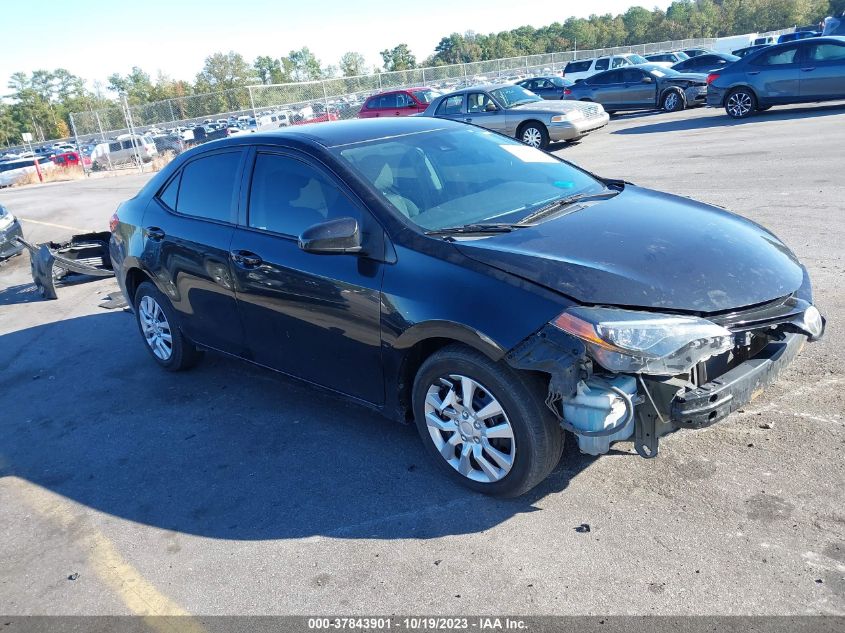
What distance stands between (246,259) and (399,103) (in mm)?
20240

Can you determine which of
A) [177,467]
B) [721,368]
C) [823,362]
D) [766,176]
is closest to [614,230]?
[721,368]

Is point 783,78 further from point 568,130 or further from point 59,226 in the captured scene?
point 59,226

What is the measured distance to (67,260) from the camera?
346 inches

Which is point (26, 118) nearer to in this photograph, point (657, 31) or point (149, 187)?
point (657, 31)

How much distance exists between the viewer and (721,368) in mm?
→ 3242

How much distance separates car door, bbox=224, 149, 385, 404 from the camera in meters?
3.85

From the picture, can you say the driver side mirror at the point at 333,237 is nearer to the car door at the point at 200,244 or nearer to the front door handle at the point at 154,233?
the car door at the point at 200,244

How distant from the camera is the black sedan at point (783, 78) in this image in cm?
1591

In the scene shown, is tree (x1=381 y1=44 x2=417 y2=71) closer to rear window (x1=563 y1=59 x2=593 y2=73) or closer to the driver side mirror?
rear window (x1=563 y1=59 x2=593 y2=73)

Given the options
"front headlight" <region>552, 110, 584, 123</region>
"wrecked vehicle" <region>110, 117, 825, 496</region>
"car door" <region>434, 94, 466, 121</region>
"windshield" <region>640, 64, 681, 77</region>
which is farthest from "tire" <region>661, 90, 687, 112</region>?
"wrecked vehicle" <region>110, 117, 825, 496</region>

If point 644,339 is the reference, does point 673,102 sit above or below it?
below

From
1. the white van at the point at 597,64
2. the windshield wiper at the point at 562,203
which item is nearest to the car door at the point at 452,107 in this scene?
the windshield wiper at the point at 562,203

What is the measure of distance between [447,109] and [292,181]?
575 inches

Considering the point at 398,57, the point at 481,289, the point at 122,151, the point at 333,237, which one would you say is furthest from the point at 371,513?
the point at 398,57
